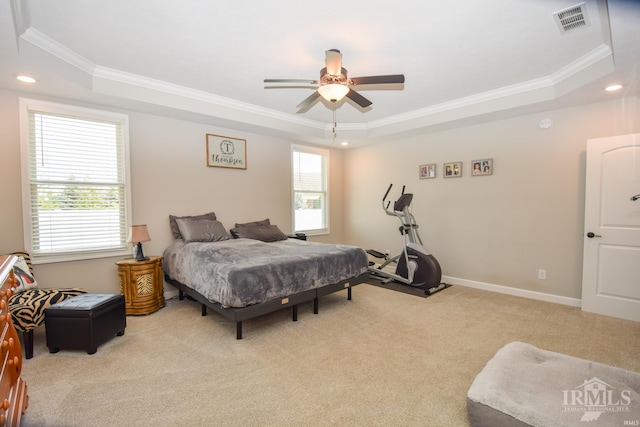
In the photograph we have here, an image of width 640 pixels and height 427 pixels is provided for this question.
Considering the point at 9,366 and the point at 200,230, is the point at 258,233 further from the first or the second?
the point at 9,366

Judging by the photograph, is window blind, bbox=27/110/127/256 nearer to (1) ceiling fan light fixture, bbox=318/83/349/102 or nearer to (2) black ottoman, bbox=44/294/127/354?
(2) black ottoman, bbox=44/294/127/354

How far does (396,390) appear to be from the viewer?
205cm

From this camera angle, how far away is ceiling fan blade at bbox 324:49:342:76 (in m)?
2.43

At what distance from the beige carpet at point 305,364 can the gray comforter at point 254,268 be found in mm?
427

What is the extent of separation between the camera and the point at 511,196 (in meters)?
4.17

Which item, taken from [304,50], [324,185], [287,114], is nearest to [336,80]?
[304,50]

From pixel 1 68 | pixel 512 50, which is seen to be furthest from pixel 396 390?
pixel 1 68

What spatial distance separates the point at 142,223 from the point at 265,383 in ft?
9.27

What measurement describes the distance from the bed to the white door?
2657 mm

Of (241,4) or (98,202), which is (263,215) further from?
(241,4)

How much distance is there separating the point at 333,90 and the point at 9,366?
2.84 m

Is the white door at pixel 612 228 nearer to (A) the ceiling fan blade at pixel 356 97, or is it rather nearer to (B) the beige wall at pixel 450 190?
(B) the beige wall at pixel 450 190

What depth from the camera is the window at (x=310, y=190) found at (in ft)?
18.8

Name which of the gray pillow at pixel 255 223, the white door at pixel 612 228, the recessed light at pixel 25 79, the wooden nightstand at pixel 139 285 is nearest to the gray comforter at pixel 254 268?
the wooden nightstand at pixel 139 285
